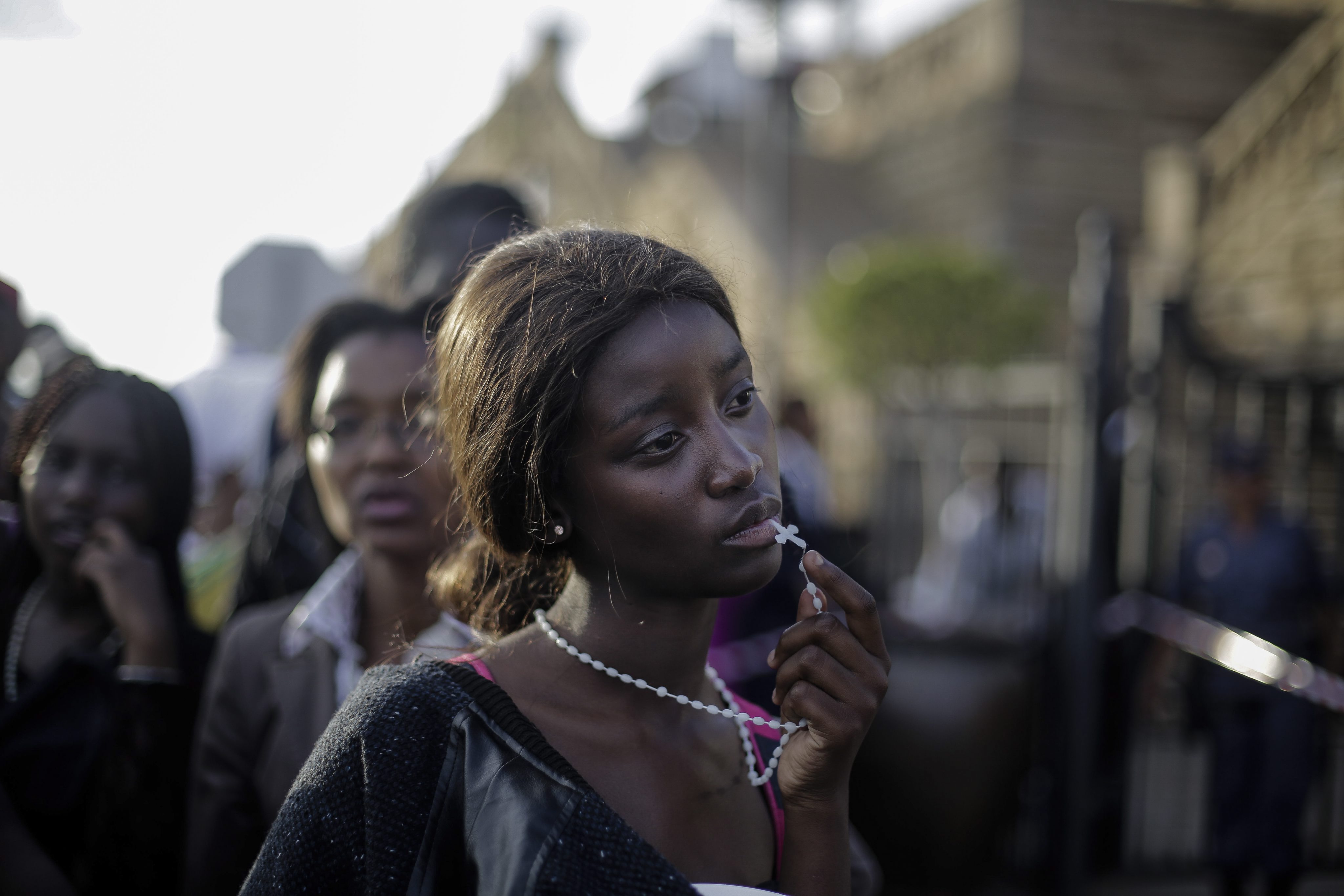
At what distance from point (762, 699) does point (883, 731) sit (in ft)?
6.13

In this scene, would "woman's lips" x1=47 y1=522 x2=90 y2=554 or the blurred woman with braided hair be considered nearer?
the blurred woman with braided hair

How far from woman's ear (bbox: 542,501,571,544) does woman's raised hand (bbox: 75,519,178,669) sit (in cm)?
143

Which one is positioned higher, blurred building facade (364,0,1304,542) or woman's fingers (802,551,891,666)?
blurred building facade (364,0,1304,542)

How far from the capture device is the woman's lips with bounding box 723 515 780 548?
1.30 m

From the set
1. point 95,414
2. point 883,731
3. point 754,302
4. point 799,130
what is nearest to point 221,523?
point 95,414

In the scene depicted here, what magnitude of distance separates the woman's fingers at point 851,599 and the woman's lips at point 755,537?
0.18 ft

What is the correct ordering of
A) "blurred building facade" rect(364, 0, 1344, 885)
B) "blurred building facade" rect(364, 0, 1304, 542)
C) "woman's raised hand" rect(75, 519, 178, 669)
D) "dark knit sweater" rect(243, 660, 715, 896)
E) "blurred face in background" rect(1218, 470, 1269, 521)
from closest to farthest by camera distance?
"dark knit sweater" rect(243, 660, 715, 896)
"woman's raised hand" rect(75, 519, 178, 669)
"blurred building facade" rect(364, 0, 1344, 885)
"blurred face in background" rect(1218, 470, 1269, 521)
"blurred building facade" rect(364, 0, 1304, 542)

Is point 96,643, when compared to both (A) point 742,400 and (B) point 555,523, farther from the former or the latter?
(A) point 742,400

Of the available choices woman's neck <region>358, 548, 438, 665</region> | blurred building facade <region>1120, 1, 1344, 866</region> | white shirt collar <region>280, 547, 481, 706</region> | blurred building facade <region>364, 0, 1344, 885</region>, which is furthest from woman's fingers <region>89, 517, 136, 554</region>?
blurred building facade <region>1120, 1, 1344, 866</region>

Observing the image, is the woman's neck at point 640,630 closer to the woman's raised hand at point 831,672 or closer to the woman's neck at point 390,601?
the woman's raised hand at point 831,672

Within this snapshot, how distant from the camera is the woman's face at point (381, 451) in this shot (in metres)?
2.14

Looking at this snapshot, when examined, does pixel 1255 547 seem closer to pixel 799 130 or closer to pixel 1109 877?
pixel 1109 877

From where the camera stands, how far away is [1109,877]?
500 cm

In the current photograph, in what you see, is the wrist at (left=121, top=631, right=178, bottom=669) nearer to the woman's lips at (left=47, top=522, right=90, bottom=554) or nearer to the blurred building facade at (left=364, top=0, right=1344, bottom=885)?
the woman's lips at (left=47, top=522, right=90, bottom=554)
